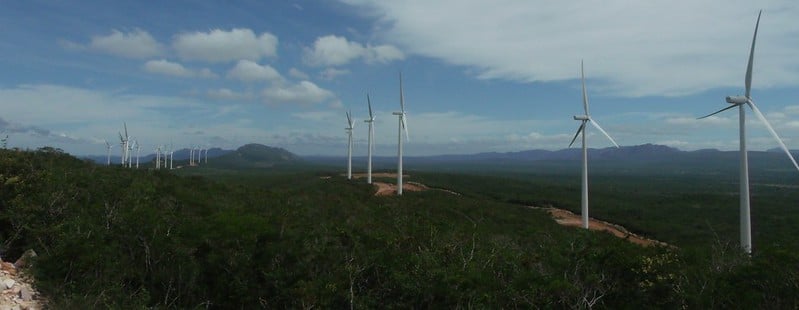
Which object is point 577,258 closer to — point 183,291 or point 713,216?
point 183,291

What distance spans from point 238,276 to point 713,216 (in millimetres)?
63114

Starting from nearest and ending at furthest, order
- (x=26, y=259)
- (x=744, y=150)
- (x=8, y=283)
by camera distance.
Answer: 1. (x=8, y=283)
2. (x=26, y=259)
3. (x=744, y=150)

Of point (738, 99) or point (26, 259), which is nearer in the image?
point (26, 259)

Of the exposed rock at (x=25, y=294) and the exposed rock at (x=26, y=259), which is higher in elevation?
the exposed rock at (x=26, y=259)

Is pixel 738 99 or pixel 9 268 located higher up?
pixel 738 99

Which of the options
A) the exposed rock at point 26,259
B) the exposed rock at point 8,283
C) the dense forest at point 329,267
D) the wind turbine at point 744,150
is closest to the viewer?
the exposed rock at point 8,283

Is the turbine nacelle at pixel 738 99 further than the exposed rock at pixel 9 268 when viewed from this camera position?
Yes

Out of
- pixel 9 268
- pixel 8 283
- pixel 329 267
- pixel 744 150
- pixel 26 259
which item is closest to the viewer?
pixel 8 283

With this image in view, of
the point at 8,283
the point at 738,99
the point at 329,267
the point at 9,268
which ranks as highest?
the point at 738,99

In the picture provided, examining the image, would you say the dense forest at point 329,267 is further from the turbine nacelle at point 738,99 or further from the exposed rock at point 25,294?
the turbine nacelle at point 738,99

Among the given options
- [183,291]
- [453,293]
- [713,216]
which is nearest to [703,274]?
[453,293]

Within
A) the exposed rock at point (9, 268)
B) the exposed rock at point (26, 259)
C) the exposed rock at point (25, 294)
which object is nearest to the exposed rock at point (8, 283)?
the exposed rock at point (25, 294)

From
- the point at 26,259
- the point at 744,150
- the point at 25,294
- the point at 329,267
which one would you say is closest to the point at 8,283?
the point at 25,294

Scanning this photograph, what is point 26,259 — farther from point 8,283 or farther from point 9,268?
point 8,283
